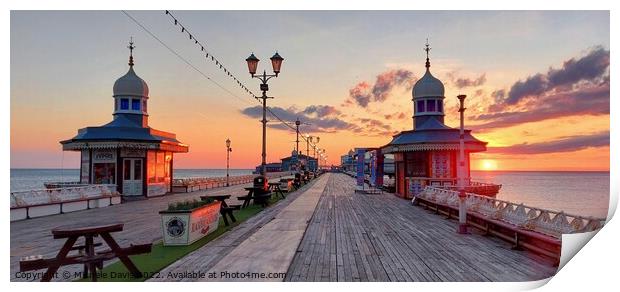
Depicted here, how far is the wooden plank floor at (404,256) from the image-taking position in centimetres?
880

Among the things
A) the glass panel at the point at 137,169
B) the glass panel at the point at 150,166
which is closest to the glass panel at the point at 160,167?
the glass panel at the point at 150,166

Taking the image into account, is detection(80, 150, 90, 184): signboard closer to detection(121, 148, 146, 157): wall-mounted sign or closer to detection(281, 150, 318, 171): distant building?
detection(121, 148, 146, 157): wall-mounted sign

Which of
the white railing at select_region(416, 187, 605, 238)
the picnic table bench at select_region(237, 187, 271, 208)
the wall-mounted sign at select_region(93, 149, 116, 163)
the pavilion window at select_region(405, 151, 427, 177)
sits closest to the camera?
the white railing at select_region(416, 187, 605, 238)

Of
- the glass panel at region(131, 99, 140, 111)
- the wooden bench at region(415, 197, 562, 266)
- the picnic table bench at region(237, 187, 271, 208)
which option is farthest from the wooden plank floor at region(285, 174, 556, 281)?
the glass panel at region(131, 99, 140, 111)

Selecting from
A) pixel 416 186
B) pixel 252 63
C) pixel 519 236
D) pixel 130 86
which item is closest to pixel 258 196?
pixel 252 63

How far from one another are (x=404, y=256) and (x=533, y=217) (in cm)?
463

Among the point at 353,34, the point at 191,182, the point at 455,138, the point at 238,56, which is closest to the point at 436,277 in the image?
the point at 353,34

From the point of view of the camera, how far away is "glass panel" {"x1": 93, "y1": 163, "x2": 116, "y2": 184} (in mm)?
30370

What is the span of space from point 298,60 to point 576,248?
37.6 ft

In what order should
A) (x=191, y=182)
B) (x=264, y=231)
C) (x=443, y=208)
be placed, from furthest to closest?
(x=191, y=182)
(x=443, y=208)
(x=264, y=231)

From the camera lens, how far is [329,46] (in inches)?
627

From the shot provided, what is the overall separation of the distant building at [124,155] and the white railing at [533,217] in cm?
2292

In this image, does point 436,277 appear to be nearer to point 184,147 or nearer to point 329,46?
point 329,46
